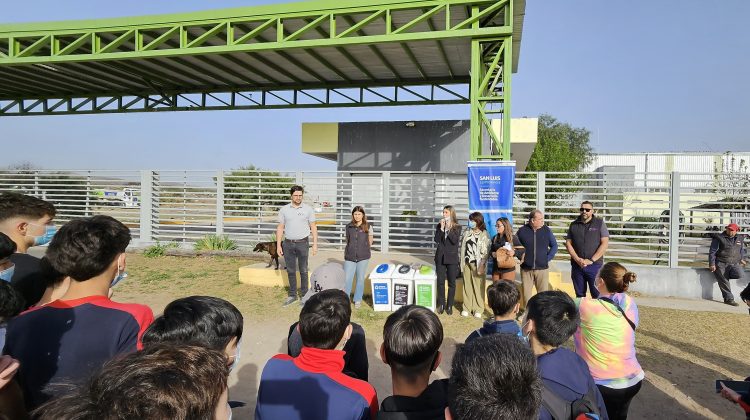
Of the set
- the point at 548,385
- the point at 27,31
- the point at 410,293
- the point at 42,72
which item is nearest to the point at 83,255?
the point at 548,385

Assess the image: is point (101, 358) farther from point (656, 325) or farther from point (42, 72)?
point (42, 72)

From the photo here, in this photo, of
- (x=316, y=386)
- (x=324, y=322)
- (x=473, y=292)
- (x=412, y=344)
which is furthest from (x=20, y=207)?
(x=473, y=292)

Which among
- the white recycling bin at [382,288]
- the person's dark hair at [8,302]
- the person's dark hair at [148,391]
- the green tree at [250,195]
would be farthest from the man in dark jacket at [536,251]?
the green tree at [250,195]

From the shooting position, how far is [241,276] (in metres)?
9.16

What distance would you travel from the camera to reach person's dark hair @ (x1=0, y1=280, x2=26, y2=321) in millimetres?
1875

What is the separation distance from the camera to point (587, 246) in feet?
22.2

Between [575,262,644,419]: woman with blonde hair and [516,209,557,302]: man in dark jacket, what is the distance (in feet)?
12.3

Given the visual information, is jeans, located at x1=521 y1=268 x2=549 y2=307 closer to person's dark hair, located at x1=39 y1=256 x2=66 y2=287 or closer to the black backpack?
the black backpack

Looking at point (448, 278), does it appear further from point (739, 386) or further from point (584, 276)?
point (739, 386)

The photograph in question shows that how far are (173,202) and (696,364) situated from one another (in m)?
13.1

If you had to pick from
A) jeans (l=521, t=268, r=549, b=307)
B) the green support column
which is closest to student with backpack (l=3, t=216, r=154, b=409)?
jeans (l=521, t=268, r=549, b=307)

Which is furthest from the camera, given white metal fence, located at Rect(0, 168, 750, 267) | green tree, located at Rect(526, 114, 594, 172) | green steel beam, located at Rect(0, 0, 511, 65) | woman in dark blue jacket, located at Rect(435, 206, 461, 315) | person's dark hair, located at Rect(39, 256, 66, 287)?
green tree, located at Rect(526, 114, 594, 172)

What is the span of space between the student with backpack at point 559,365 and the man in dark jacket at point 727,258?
8007mm

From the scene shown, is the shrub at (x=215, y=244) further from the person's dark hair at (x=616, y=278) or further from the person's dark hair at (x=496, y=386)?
the person's dark hair at (x=496, y=386)
